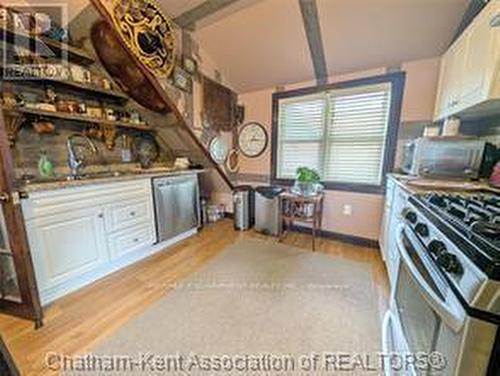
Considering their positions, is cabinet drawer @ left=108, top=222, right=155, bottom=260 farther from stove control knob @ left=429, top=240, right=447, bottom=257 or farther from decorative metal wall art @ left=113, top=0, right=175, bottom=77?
stove control knob @ left=429, top=240, right=447, bottom=257

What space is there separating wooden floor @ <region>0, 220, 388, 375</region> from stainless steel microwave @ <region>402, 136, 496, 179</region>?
42.7 inches

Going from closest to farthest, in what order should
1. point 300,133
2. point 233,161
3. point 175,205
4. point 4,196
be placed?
1. point 4,196
2. point 175,205
3. point 300,133
4. point 233,161

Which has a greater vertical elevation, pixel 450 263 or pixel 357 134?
pixel 357 134

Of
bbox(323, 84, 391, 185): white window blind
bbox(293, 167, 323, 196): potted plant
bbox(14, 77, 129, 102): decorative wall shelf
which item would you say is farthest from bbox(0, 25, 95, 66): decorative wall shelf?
bbox(323, 84, 391, 185): white window blind

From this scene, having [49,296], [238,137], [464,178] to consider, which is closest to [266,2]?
[238,137]

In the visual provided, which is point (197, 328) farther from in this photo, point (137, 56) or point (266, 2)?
point (266, 2)

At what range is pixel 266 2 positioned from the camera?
219 centimetres

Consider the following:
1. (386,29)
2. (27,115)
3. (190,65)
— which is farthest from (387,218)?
(27,115)

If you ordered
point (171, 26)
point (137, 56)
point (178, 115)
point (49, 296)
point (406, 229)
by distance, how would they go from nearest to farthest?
1. point (406, 229)
2. point (49, 296)
3. point (137, 56)
4. point (171, 26)
5. point (178, 115)

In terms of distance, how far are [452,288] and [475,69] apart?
1654mm

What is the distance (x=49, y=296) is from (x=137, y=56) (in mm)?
2099

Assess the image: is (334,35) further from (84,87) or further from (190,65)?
(84,87)

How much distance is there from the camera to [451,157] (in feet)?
6.32

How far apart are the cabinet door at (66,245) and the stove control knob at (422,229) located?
7.68 ft
